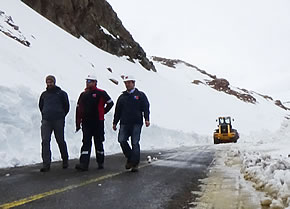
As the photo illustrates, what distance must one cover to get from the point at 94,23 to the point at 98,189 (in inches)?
1539

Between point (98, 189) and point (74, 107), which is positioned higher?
point (74, 107)

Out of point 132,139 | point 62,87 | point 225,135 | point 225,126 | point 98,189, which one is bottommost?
point 98,189

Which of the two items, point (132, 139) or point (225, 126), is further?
point (225, 126)

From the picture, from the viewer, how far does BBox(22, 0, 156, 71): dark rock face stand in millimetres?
36344

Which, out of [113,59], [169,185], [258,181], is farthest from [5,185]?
[113,59]

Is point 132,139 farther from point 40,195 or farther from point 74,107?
point 74,107

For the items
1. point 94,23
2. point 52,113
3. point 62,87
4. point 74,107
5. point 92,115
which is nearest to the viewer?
point 52,113

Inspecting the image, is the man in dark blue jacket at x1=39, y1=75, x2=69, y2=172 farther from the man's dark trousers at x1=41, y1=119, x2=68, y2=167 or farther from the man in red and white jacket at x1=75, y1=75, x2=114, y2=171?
the man in red and white jacket at x1=75, y1=75, x2=114, y2=171

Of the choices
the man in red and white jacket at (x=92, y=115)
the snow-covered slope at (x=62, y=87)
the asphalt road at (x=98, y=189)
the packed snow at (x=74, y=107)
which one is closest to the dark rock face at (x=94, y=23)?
the snow-covered slope at (x=62, y=87)

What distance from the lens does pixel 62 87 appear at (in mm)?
19000

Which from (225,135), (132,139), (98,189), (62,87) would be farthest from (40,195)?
(225,135)

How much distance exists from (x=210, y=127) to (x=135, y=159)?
3397cm

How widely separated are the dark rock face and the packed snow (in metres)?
3.32

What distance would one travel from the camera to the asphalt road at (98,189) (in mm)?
4113
